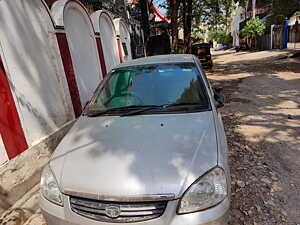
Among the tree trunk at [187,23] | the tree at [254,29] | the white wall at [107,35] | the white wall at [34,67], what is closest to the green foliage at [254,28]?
the tree at [254,29]

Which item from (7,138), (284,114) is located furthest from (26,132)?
(284,114)

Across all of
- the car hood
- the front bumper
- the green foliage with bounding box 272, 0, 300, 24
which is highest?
the green foliage with bounding box 272, 0, 300, 24

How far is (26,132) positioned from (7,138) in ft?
1.32

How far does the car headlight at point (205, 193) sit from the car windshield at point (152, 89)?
3.13 feet

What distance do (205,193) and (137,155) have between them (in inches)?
23.9

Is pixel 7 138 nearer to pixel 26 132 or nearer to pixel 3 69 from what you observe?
pixel 26 132

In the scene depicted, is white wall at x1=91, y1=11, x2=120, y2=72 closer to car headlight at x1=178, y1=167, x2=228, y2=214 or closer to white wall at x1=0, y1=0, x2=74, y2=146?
white wall at x1=0, y1=0, x2=74, y2=146

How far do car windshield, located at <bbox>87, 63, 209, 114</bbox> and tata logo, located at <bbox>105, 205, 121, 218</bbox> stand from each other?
117 cm

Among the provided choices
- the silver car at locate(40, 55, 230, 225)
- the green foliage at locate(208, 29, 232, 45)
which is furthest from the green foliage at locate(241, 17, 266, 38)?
the silver car at locate(40, 55, 230, 225)

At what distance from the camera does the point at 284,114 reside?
5.45m

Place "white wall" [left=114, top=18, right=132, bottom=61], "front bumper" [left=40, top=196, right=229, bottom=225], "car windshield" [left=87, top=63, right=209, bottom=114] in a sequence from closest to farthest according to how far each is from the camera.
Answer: "front bumper" [left=40, top=196, right=229, bottom=225], "car windshield" [left=87, top=63, right=209, bottom=114], "white wall" [left=114, top=18, right=132, bottom=61]

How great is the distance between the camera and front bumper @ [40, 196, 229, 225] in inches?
64.3

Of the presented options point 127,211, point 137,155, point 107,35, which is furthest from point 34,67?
point 107,35

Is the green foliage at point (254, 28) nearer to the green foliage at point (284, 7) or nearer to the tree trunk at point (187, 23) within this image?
the green foliage at point (284, 7)
